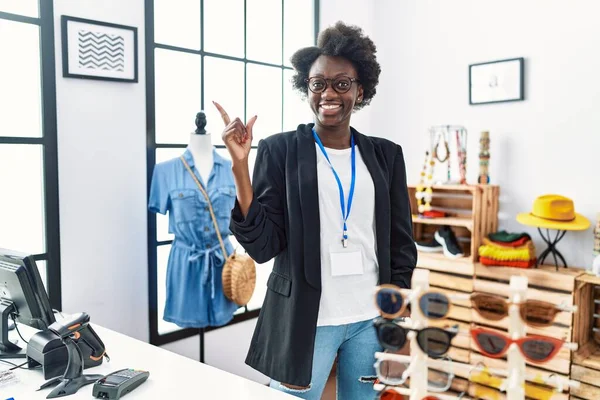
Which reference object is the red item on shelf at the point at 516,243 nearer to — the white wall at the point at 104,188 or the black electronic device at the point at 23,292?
the white wall at the point at 104,188

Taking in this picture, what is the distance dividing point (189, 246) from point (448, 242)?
1.61m

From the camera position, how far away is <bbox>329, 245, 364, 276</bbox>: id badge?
4.91ft

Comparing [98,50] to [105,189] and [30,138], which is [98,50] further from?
[105,189]

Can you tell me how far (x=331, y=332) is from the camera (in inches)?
59.2

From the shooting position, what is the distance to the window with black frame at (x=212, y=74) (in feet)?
9.03

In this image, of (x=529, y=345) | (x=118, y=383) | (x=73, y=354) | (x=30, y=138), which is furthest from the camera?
(x=30, y=138)

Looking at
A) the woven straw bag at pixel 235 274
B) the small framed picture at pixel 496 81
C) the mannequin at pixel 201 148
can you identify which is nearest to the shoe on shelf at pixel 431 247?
the small framed picture at pixel 496 81

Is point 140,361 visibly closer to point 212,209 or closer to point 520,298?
point 212,209

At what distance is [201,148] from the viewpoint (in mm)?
2551

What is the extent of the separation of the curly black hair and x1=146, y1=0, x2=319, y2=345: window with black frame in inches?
26.4

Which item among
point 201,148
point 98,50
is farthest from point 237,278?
point 98,50

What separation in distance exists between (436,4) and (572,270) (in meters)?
1.95

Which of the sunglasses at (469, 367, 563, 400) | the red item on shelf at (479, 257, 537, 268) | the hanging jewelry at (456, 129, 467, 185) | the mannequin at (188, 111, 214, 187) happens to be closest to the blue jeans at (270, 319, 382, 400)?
the sunglasses at (469, 367, 563, 400)

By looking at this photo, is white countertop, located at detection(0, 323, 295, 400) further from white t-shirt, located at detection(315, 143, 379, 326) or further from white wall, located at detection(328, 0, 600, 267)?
white wall, located at detection(328, 0, 600, 267)
